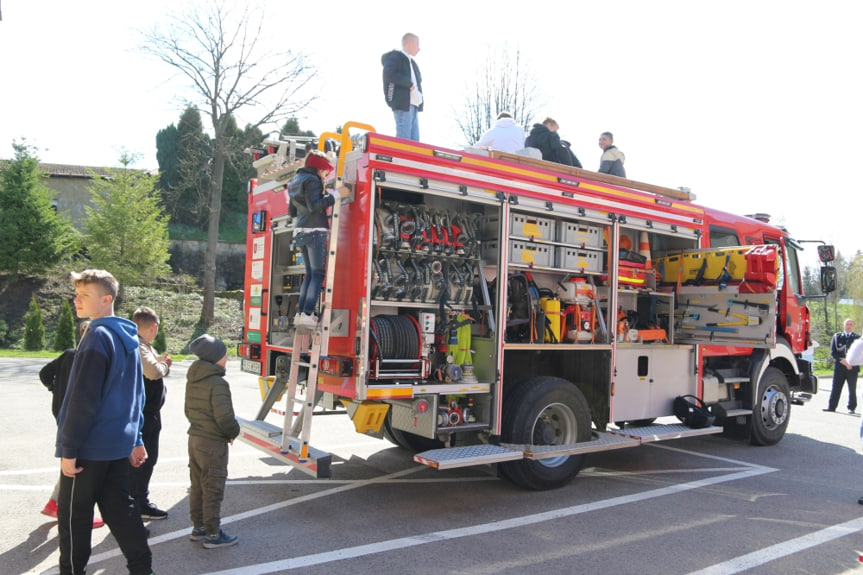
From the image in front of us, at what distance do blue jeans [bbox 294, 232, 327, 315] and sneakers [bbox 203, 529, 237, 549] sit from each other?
1759 millimetres

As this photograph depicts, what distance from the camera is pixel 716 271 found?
773cm

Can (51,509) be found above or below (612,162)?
below

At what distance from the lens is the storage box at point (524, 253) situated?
6137 mm

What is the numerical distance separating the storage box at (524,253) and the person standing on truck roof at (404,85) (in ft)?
6.94

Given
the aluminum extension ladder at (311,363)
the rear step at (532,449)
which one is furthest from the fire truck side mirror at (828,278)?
the aluminum extension ladder at (311,363)

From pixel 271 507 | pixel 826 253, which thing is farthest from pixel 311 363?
pixel 826 253

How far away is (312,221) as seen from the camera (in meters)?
5.27

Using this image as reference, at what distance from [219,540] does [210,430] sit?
752 mm

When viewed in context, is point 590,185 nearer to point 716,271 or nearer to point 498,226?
point 498,226

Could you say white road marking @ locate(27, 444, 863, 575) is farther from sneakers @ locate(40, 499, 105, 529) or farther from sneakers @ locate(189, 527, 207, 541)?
sneakers @ locate(40, 499, 105, 529)

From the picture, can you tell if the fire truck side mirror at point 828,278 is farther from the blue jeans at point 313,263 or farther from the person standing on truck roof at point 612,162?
the blue jeans at point 313,263

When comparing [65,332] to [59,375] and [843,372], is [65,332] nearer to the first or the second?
[59,375]

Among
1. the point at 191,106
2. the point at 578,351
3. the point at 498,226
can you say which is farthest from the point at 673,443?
the point at 191,106

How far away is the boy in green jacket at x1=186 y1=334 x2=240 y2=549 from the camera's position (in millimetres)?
4312
